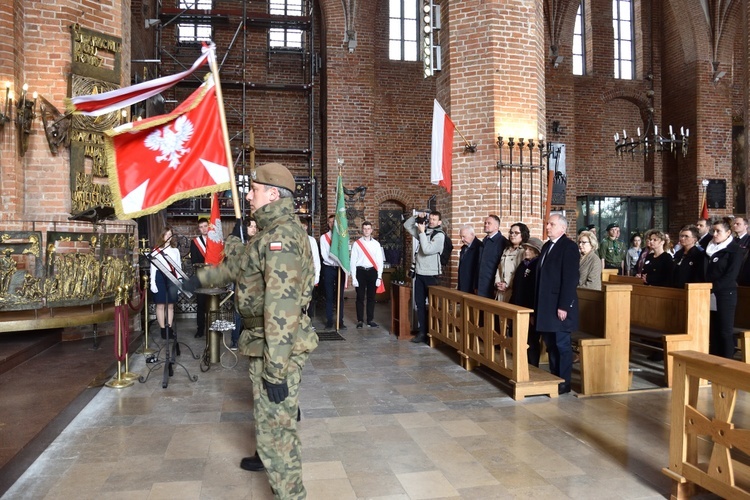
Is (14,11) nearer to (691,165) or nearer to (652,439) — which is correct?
(652,439)

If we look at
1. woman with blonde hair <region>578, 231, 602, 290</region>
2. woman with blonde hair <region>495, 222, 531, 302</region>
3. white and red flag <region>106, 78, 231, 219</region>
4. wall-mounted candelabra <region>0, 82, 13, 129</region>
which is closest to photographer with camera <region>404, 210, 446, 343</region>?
woman with blonde hair <region>495, 222, 531, 302</region>

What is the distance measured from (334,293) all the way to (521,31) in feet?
17.7

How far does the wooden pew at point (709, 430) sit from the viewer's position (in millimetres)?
2920

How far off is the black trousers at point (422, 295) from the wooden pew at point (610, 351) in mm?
2922

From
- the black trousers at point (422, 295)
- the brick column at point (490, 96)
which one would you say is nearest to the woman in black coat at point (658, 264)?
the brick column at point (490, 96)

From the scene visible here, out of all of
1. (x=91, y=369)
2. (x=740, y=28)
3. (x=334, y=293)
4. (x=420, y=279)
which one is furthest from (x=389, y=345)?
(x=740, y=28)

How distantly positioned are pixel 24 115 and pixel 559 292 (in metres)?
6.65

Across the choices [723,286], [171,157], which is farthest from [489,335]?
[171,157]

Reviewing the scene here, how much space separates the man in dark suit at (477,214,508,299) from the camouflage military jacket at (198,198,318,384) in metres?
4.29

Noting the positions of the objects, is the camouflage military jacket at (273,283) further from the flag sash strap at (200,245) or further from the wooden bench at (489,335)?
the flag sash strap at (200,245)

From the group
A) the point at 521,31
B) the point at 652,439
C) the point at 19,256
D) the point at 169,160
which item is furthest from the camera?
the point at 521,31

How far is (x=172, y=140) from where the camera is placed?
384 cm

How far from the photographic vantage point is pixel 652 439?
14.0ft

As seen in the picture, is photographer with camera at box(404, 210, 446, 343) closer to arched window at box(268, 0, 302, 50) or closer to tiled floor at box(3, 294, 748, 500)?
tiled floor at box(3, 294, 748, 500)
